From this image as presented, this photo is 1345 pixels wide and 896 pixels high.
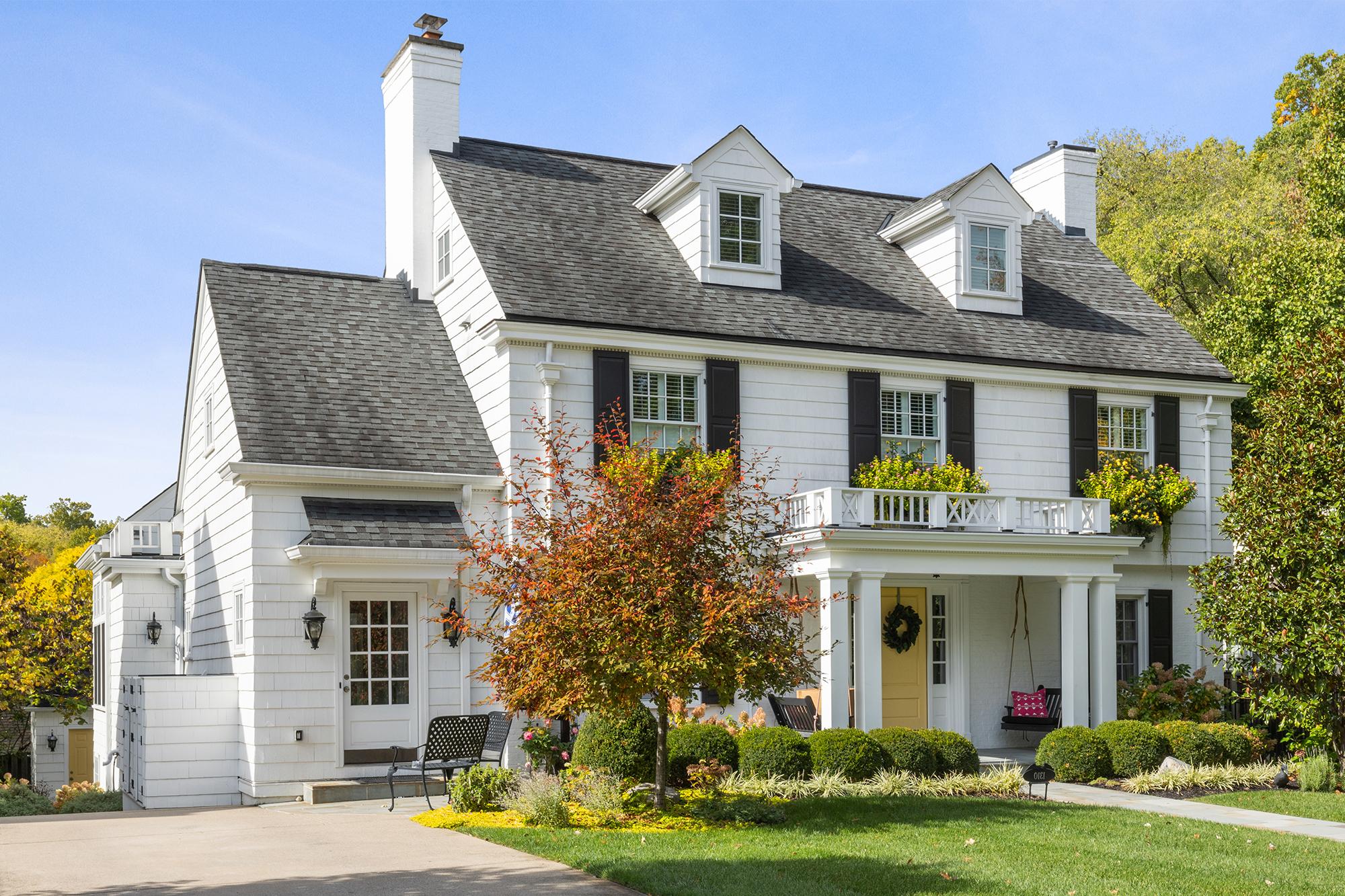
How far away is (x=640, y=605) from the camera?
38.9ft

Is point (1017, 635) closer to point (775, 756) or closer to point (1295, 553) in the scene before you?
point (1295, 553)

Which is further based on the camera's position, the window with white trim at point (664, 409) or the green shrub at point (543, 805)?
the window with white trim at point (664, 409)

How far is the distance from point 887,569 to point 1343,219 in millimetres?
12325

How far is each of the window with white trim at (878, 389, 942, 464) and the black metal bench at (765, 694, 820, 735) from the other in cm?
403

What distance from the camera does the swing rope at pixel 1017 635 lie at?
67.3ft

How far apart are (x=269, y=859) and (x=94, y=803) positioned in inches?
387

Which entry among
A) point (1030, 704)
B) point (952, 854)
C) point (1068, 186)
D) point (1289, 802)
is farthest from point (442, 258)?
point (1289, 802)

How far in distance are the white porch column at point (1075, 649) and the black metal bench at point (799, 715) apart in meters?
3.49

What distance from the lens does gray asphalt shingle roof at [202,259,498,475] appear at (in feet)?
55.7

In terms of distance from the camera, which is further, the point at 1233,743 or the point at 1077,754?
the point at 1233,743

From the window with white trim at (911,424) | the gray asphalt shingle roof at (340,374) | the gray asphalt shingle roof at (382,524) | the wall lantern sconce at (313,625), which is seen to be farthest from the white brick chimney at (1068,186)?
the wall lantern sconce at (313,625)

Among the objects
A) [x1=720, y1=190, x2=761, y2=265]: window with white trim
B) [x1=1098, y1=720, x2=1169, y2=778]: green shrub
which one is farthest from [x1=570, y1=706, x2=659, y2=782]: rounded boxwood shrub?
[x1=720, y1=190, x2=761, y2=265]: window with white trim

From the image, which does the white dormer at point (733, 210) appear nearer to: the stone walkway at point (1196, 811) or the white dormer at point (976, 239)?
the white dormer at point (976, 239)

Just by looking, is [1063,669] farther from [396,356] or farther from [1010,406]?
[396,356]
